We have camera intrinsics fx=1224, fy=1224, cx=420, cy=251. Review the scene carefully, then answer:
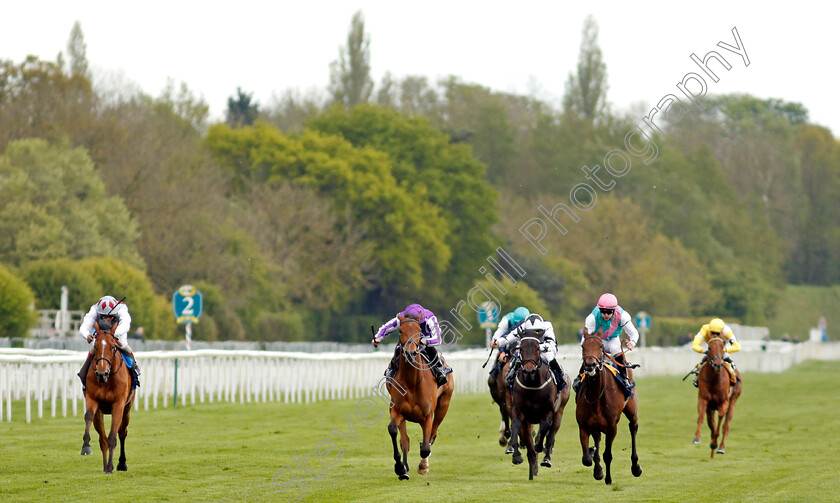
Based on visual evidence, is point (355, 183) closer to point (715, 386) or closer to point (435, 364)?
point (715, 386)

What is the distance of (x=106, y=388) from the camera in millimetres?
12414

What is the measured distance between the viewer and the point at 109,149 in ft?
162

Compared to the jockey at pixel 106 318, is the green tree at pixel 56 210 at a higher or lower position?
higher

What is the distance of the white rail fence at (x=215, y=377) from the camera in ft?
63.9

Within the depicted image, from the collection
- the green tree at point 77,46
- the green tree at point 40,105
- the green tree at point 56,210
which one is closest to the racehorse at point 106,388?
the green tree at point 56,210

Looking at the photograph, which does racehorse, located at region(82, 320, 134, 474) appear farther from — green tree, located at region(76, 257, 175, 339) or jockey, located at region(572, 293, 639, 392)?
green tree, located at region(76, 257, 175, 339)

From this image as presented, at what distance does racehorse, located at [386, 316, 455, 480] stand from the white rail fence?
264 inches

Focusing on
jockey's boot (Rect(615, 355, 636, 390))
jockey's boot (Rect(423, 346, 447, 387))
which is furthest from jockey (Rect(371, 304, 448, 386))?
jockey's boot (Rect(615, 355, 636, 390))

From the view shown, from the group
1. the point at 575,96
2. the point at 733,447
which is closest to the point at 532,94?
the point at 575,96

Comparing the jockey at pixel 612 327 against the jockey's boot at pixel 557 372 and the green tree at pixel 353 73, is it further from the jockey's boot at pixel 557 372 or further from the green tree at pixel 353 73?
the green tree at pixel 353 73


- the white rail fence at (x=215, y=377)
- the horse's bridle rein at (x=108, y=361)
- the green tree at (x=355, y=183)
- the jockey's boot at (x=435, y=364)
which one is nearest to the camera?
the horse's bridle rein at (x=108, y=361)

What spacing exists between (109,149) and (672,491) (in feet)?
134

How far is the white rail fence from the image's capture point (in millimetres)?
19484

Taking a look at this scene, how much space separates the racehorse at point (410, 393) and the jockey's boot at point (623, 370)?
195 cm
